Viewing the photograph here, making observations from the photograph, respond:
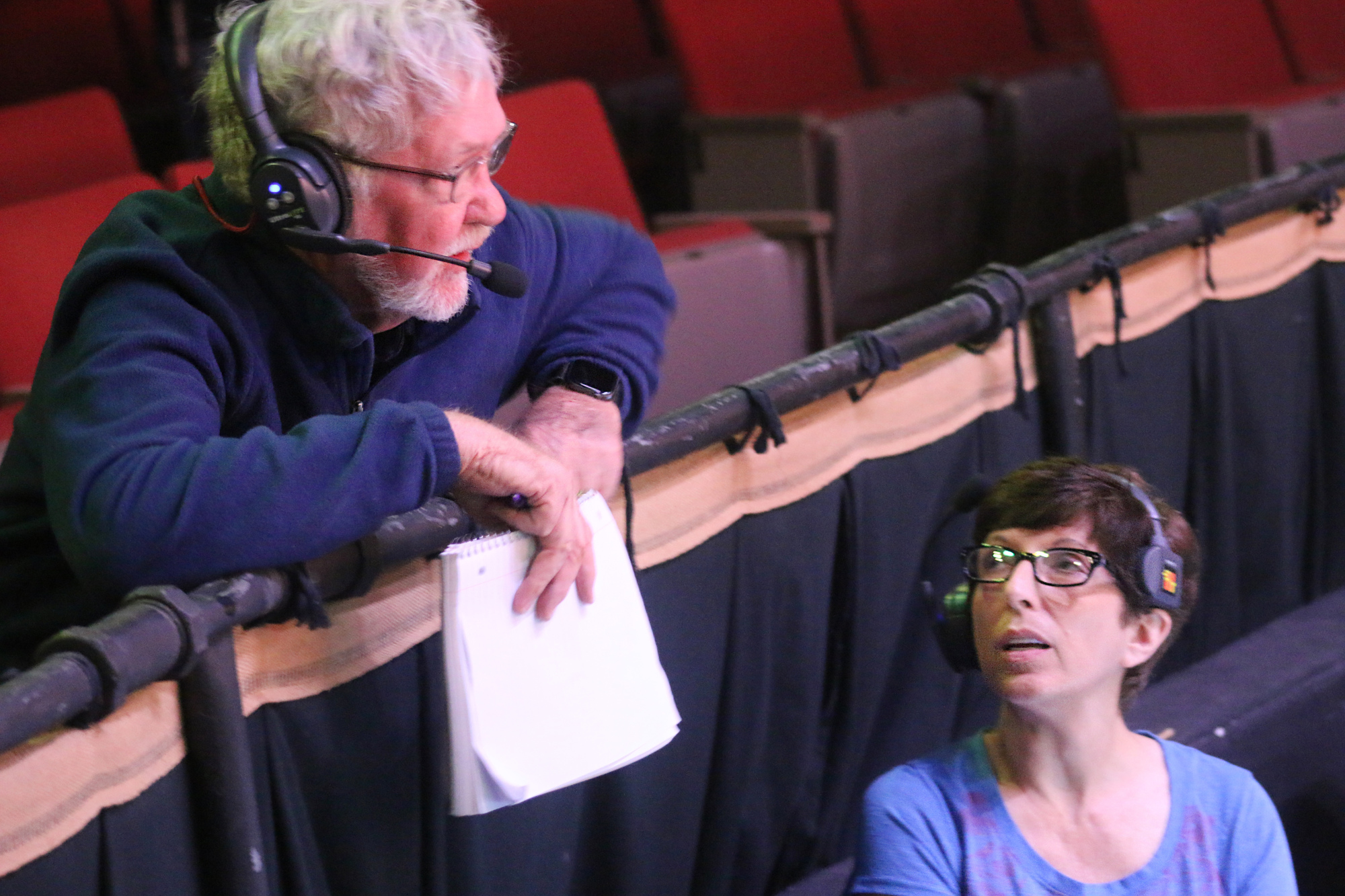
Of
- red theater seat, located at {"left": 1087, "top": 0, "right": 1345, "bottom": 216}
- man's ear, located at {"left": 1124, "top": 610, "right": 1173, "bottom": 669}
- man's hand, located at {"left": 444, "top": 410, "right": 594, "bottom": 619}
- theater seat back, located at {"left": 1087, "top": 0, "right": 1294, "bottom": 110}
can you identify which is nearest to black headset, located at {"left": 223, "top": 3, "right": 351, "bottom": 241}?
man's hand, located at {"left": 444, "top": 410, "right": 594, "bottom": 619}

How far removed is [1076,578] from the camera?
1.22 metres

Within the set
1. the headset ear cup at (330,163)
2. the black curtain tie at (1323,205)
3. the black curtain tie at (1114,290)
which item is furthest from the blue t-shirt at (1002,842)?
the black curtain tie at (1323,205)

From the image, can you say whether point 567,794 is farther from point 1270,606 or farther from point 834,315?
point 834,315

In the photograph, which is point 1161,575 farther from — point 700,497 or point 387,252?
point 387,252

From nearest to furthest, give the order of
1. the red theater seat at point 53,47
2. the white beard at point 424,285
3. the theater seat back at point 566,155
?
1. the white beard at point 424,285
2. the theater seat back at point 566,155
3. the red theater seat at point 53,47

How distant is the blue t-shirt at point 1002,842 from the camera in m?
1.20

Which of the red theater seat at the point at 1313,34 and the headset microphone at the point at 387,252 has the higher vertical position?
Result: the headset microphone at the point at 387,252

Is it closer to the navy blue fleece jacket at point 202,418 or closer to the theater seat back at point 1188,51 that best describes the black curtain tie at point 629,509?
the navy blue fleece jacket at point 202,418

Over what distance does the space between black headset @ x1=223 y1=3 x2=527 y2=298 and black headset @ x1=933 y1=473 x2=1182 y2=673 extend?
51cm

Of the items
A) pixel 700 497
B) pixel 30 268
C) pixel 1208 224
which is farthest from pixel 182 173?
pixel 1208 224

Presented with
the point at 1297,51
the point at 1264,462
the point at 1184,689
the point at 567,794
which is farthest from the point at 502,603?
the point at 1297,51

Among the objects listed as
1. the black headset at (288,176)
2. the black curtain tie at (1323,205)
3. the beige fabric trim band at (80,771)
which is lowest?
the black curtain tie at (1323,205)

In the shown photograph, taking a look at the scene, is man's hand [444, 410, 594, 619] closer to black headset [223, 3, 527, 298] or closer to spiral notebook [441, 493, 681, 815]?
spiral notebook [441, 493, 681, 815]

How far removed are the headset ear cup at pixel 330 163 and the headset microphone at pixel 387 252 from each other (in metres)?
0.02
